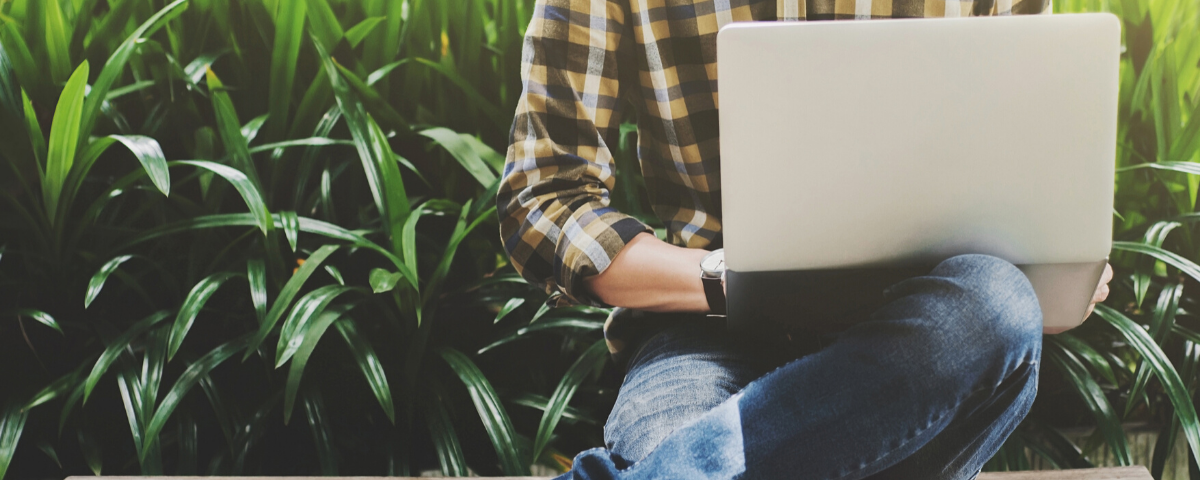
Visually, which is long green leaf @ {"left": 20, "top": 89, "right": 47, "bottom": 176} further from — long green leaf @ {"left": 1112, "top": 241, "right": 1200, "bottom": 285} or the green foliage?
long green leaf @ {"left": 1112, "top": 241, "right": 1200, "bottom": 285}

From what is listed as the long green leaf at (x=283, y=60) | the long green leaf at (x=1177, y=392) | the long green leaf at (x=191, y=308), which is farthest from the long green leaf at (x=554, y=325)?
the long green leaf at (x=1177, y=392)

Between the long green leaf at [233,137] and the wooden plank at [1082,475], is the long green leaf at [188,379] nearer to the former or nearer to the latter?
the long green leaf at [233,137]

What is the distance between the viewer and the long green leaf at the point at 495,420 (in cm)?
94

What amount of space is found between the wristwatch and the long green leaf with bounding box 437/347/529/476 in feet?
1.44

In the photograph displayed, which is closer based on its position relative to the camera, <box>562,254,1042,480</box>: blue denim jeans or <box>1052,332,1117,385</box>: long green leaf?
<box>562,254,1042,480</box>: blue denim jeans

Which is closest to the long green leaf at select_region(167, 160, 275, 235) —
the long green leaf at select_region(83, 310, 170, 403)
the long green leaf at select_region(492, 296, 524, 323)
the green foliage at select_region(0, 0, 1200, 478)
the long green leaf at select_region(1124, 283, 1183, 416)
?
A: the green foliage at select_region(0, 0, 1200, 478)

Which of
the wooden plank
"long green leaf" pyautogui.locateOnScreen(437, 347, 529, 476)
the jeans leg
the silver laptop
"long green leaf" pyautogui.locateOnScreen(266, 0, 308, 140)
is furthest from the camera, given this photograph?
"long green leaf" pyautogui.locateOnScreen(266, 0, 308, 140)

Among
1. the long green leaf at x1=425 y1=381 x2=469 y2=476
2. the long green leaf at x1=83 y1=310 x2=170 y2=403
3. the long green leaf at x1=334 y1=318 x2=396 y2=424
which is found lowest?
the long green leaf at x1=425 y1=381 x2=469 y2=476

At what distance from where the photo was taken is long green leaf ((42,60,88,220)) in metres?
0.92

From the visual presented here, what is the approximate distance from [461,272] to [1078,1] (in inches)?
41.0

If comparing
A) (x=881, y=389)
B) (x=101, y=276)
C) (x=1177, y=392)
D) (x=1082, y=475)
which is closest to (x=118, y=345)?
(x=101, y=276)

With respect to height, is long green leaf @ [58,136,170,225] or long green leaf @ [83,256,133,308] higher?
long green leaf @ [58,136,170,225]

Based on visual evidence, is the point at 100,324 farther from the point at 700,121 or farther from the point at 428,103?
the point at 700,121

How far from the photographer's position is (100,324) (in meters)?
1.01
